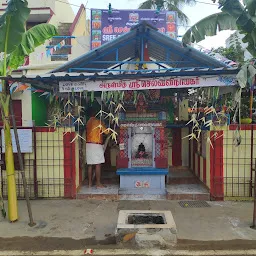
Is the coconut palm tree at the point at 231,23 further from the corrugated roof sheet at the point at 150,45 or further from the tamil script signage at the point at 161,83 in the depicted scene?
the tamil script signage at the point at 161,83

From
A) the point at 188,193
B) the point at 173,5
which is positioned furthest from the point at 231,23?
the point at 173,5

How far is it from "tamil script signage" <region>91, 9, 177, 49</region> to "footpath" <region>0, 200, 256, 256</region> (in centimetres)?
858

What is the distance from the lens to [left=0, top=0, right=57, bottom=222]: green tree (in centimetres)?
493

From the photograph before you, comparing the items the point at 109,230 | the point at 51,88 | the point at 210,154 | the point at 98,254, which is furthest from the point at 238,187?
the point at 51,88

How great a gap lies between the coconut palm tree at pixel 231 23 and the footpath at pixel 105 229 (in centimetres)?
330

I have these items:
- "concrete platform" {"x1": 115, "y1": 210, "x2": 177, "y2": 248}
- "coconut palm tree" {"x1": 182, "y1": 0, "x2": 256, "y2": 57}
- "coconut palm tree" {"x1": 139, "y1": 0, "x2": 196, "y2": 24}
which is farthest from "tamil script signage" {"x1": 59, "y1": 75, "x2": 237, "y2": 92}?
"coconut palm tree" {"x1": 139, "y1": 0, "x2": 196, "y2": 24}

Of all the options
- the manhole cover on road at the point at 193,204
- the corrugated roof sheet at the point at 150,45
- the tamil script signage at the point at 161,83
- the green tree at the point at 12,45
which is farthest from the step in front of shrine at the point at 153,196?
the corrugated roof sheet at the point at 150,45

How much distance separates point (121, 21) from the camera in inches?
513

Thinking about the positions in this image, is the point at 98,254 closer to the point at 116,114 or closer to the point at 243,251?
the point at 243,251

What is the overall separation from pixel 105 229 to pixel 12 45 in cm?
384

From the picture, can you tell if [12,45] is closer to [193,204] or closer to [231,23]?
[231,23]

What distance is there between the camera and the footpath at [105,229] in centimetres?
455

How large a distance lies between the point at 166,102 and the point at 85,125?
250 cm

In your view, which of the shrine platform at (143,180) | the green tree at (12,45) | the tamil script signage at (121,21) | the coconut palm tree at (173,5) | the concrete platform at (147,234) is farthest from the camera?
the coconut palm tree at (173,5)
